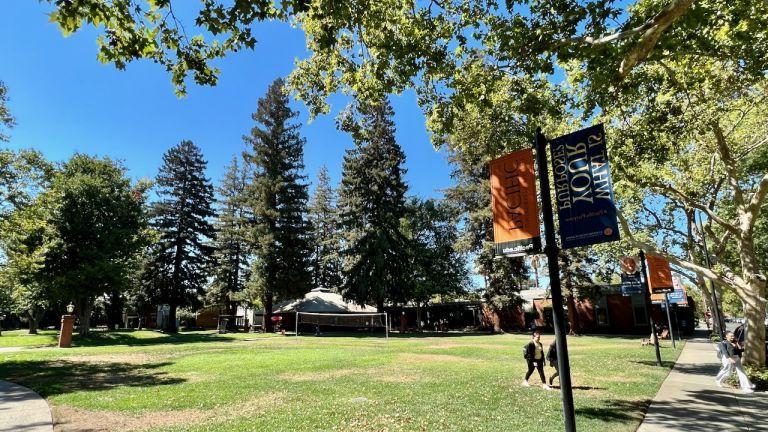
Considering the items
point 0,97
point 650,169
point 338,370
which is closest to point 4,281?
point 0,97

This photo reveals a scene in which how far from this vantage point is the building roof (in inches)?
1620

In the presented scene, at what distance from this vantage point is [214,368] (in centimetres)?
1476

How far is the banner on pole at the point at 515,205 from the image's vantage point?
577 centimetres

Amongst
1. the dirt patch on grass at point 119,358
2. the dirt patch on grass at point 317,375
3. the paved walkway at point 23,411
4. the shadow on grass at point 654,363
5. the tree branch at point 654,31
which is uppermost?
the tree branch at point 654,31

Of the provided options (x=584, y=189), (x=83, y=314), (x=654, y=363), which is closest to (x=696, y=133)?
(x=654, y=363)

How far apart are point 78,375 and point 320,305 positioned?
1150 inches

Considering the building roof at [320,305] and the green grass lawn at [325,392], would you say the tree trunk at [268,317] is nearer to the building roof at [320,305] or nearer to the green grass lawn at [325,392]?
the building roof at [320,305]

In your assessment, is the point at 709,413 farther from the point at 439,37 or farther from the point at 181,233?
the point at 181,233

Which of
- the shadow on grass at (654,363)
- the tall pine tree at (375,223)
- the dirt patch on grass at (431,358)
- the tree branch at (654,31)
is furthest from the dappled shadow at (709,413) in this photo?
the tall pine tree at (375,223)

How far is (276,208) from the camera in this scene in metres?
40.6

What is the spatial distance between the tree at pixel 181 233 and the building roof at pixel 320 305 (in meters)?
9.47

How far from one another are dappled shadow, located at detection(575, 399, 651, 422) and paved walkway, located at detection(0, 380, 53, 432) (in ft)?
32.3

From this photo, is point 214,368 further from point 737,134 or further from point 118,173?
point 118,173

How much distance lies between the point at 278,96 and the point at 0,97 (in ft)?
85.3
